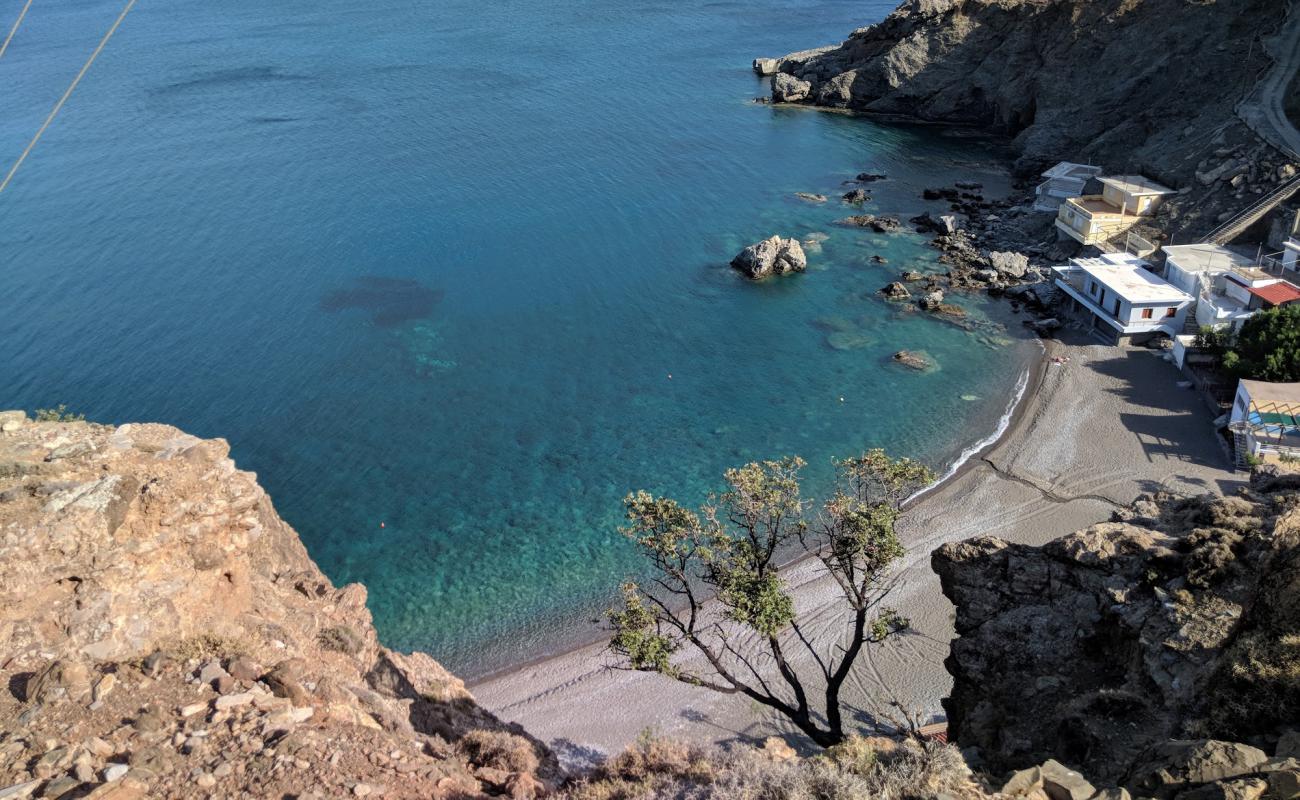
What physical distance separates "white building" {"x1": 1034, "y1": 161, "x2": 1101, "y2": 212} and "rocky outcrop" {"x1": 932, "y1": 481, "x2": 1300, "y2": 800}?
50.1m

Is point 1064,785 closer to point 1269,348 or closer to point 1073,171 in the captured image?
point 1269,348

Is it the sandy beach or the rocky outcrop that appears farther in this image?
the sandy beach

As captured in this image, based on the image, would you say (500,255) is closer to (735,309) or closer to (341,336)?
(341,336)

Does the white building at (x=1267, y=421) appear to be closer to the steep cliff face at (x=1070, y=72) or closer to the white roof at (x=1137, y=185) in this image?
the white roof at (x=1137, y=185)

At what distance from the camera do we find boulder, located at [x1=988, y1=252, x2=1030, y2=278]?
60.7 m

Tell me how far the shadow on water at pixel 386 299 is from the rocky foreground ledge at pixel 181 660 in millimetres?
36552

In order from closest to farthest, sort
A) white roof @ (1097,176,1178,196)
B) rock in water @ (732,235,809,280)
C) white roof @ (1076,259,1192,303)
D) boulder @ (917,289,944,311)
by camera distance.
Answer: white roof @ (1076,259,1192,303) < boulder @ (917,289,944,311) < white roof @ (1097,176,1178,196) < rock in water @ (732,235,809,280)

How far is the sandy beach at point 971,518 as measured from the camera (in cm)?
3030

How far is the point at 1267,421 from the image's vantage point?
131 feet

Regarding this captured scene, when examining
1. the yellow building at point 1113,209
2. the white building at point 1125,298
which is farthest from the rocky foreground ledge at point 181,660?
the yellow building at point 1113,209

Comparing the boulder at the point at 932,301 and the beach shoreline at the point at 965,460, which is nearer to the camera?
the beach shoreline at the point at 965,460

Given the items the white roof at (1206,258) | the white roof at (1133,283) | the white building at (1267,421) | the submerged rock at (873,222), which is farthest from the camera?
the submerged rock at (873,222)

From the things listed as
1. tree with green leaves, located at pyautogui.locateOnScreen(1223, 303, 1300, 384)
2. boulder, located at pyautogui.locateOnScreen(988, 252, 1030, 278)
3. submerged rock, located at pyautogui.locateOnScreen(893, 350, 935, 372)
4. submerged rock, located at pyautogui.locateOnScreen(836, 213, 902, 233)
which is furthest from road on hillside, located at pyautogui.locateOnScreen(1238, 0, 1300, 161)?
submerged rock, located at pyautogui.locateOnScreen(893, 350, 935, 372)

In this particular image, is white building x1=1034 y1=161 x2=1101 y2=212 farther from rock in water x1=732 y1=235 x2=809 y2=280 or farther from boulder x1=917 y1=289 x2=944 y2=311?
rock in water x1=732 y1=235 x2=809 y2=280
